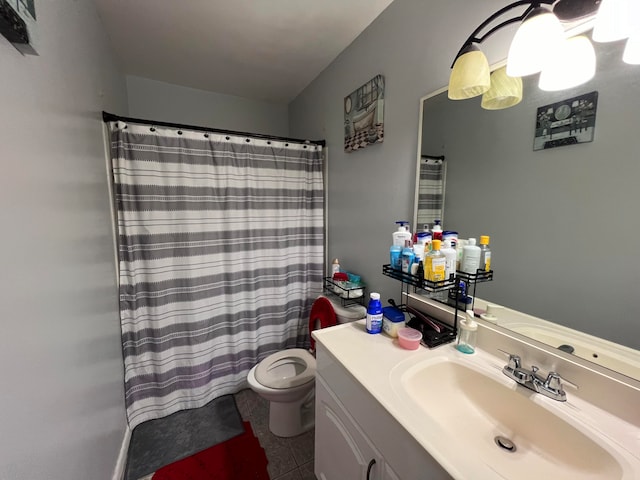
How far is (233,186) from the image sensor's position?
1767mm

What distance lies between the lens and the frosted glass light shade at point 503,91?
884mm

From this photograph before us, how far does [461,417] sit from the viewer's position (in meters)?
0.82

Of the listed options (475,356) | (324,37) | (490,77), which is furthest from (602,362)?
(324,37)

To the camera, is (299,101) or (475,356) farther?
(299,101)

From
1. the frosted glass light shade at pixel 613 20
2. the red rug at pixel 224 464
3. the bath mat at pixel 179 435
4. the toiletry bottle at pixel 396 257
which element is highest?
the frosted glass light shade at pixel 613 20

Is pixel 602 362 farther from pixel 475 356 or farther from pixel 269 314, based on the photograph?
pixel 269 314

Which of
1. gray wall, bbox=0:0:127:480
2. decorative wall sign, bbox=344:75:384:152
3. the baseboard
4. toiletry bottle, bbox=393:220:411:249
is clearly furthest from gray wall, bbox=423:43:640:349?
the baseboard

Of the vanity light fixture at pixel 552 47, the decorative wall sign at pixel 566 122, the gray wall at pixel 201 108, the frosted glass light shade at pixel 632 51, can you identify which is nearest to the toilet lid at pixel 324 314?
the decorative wall sign at pixel 566 122

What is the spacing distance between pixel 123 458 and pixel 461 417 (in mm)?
1734

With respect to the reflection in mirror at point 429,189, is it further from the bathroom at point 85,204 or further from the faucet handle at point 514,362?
the faucet handle at point 514,362

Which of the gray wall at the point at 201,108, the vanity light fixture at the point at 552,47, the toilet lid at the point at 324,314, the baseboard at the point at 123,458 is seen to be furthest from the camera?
the gray wall at the point at 201,108

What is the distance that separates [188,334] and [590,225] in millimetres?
2076

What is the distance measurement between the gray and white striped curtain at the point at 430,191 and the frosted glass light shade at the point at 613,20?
564 millimetres

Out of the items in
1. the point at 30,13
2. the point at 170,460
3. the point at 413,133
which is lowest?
→ the point at 170,460
